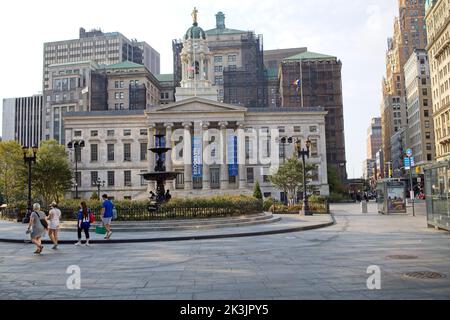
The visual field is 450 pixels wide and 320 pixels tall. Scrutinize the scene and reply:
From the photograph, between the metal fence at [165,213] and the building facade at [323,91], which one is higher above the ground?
the building facade at [323,91]

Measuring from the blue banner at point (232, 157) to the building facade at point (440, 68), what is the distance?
34.2m

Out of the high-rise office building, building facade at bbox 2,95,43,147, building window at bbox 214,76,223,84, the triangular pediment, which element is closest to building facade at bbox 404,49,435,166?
the high-rise office building

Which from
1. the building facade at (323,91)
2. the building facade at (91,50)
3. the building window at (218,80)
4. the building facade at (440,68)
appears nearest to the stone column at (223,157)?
the building facade at (323,91)

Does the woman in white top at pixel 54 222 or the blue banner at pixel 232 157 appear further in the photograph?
the blue banner at pixel 232 157

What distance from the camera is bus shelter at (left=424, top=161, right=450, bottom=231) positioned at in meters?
19.0

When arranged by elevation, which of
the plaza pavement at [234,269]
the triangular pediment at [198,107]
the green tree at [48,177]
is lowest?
the plaza pavement at [234,269]

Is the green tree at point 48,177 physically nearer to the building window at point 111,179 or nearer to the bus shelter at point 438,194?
the building window at point 111,179

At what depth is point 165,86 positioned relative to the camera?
12244cm

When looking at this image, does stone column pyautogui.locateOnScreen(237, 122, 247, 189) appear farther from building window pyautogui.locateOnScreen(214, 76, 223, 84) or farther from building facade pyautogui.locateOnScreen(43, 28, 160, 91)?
building facade pyautogui.locateOnScreen(43, 28, 160, 91)

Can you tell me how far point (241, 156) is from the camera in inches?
2773

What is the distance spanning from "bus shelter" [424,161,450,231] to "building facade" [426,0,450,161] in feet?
166

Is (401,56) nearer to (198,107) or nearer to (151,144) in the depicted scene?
(198,107)

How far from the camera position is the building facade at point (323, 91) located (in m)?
86.6

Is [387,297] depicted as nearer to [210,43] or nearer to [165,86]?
[210,43]
